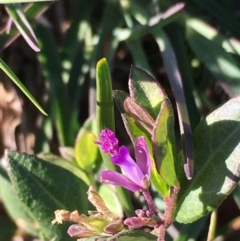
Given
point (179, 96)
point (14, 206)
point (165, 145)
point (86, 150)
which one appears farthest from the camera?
point (14, 206)

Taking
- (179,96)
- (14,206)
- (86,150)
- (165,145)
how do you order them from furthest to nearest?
1. (14,206)
2. (86,150)
3. (179,96)
4. (165,145)

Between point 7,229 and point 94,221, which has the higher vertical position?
point 94,221

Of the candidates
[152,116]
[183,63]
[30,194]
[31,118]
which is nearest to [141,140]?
[152,116]

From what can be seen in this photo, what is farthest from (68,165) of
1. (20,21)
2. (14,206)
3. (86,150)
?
(20,21)

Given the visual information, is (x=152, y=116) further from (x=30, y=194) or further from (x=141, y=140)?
(x=30, y=194)

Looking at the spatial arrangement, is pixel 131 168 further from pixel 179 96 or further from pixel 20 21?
pixel 20 21

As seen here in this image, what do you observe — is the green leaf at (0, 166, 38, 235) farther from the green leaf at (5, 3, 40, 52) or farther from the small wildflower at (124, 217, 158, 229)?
the small wildflower at (124, 217, 158, 229)

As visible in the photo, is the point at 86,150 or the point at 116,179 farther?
the point at 86,150

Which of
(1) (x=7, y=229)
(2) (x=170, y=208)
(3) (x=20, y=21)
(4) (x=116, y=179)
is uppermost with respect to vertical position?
(3) (x=20, y=21)
